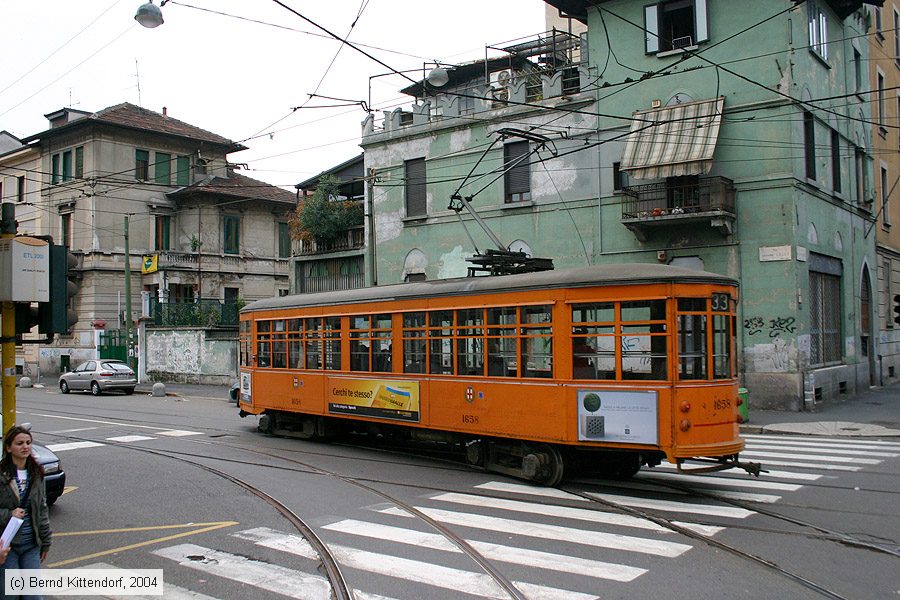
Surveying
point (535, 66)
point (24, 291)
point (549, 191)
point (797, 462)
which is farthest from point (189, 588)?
point (535, 66)

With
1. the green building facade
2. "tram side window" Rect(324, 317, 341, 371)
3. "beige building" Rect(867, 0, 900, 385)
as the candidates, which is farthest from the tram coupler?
"beige building" Rect(867, 0, 900, 385)

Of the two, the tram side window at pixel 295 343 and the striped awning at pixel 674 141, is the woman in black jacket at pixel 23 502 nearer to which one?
the tram side window at pixel 295 343

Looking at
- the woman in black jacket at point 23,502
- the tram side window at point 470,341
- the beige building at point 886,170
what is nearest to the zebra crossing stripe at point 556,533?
the tram side window at point 470,341

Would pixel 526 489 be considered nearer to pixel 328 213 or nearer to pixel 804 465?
pixel 804 465

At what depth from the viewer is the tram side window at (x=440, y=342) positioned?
1213 centimetres

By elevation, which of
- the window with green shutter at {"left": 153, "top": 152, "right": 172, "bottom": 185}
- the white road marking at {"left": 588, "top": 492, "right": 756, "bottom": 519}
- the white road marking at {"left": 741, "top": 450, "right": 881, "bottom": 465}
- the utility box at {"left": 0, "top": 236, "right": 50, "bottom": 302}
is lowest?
the white road marking at {"left": 741, "top": 450, "right": 881, "bottom": 465}

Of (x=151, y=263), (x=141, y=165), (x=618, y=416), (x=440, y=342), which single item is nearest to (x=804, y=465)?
(x=618, y=416)

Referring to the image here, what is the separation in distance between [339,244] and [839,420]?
1887 centimetres

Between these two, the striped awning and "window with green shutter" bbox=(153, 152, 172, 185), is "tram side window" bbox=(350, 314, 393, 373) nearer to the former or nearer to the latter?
the striped awning

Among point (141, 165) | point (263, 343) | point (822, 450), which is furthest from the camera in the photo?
point (141, 165)

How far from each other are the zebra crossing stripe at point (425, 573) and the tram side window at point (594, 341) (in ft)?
→ 13.3

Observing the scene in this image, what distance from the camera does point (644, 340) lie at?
9.91 metres

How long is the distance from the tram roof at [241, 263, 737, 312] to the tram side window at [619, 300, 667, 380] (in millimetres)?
344

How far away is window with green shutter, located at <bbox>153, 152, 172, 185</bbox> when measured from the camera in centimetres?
4422
